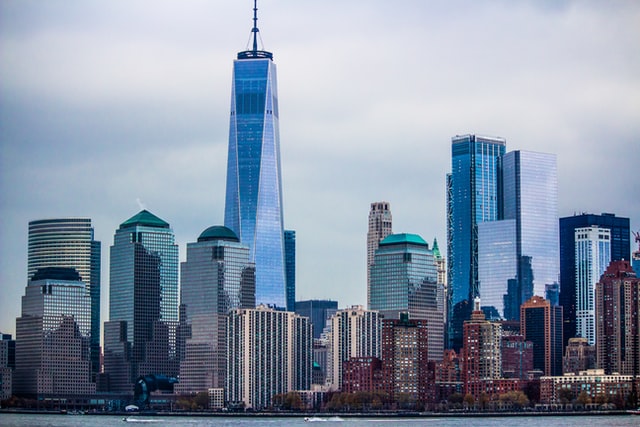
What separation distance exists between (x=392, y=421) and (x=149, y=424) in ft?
97.7

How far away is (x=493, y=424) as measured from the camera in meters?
189

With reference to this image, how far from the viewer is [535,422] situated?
197 metres

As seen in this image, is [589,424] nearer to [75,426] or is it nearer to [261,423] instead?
[261,423]

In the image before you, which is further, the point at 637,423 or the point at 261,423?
the point at 261,423

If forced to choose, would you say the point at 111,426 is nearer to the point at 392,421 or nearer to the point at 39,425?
the point at 39,425

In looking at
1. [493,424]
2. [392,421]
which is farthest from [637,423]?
[392,421]

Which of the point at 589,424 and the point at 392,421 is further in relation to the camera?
the point at 392,421

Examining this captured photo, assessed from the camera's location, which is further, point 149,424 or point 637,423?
point 149,424

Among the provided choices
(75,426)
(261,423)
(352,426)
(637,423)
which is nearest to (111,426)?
(75,426)

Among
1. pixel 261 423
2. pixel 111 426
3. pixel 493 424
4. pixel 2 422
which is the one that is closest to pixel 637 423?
pixel 493 424

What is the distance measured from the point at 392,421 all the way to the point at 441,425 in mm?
14117

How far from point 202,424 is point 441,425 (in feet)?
96.5

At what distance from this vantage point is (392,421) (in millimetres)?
198625

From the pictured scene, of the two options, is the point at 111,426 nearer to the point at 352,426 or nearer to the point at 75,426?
the point at 75,426
